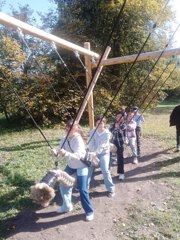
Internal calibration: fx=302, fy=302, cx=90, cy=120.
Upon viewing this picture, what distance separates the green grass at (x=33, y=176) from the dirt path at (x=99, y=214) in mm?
244

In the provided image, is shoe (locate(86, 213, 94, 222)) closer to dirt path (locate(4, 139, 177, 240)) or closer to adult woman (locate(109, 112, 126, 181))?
dirt path (locate(4, 139, 177, 240))

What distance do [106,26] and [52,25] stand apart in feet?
10.4

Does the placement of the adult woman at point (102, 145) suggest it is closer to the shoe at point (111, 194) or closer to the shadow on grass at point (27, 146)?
the shoe at point (111, 194)

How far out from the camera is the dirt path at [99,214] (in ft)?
16.1

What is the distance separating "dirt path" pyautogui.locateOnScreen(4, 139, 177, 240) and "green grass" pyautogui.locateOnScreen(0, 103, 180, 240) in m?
0.24

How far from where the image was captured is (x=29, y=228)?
5059 millimetres

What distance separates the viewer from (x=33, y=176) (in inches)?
289

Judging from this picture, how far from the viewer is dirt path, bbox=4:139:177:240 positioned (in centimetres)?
489

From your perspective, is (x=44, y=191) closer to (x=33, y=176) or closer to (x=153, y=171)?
(x=33, y=176)

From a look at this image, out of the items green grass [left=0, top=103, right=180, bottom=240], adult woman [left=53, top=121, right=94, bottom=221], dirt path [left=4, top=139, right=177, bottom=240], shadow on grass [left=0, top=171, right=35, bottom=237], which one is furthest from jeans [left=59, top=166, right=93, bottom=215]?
shadow on grass [left=0, top=171, right=35, bottom=237]

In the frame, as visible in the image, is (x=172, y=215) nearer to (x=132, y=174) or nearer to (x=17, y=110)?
(x=132, y=174)

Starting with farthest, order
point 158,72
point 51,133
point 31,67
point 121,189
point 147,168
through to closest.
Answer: point 158,72 < point 31,67 < point 51,133 < point 147,168 < point 121,189

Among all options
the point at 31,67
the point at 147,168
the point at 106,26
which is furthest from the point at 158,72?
the point at 147,168

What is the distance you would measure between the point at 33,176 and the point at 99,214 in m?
2.40
